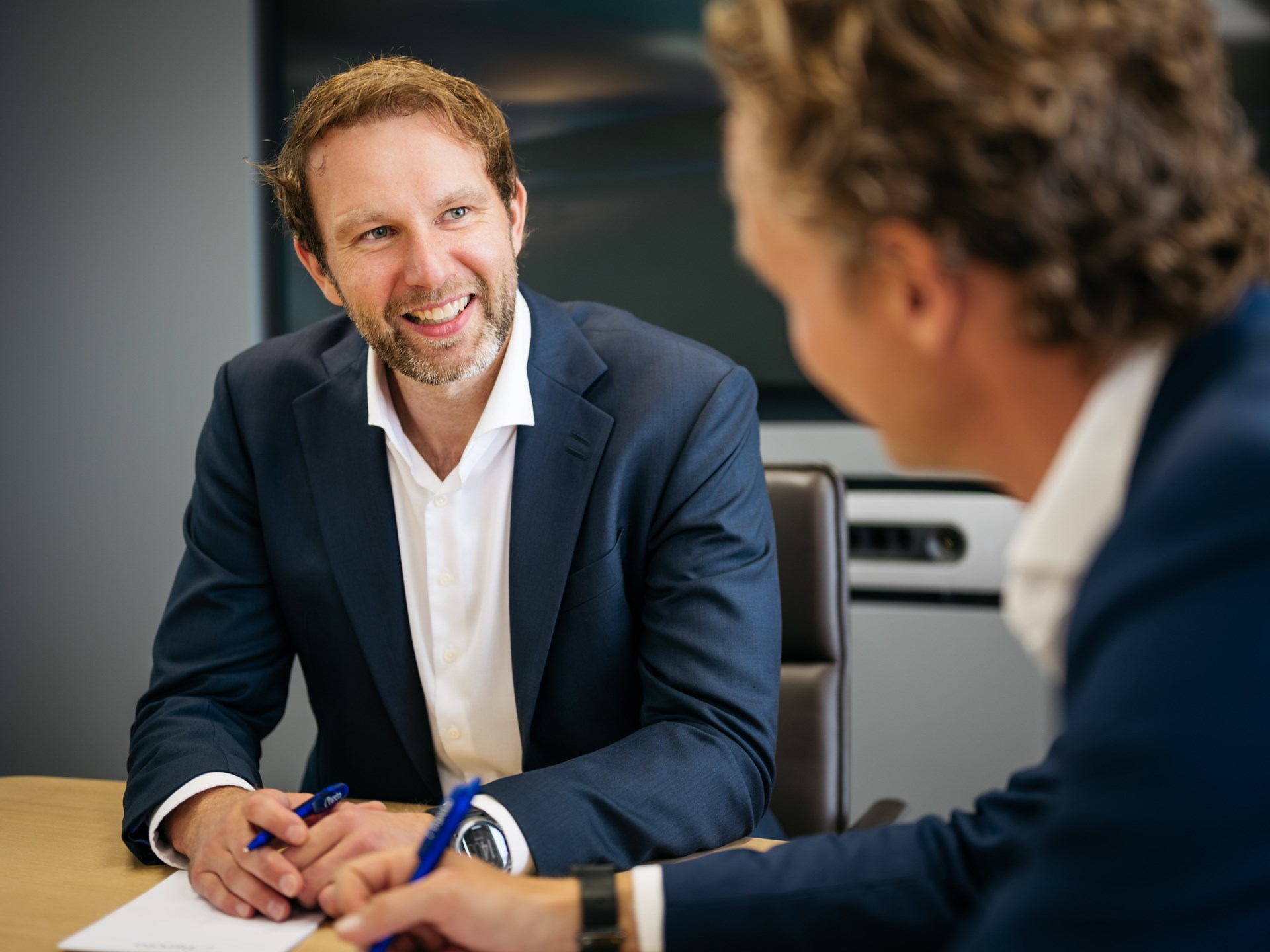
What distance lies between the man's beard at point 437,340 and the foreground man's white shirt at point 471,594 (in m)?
0.04

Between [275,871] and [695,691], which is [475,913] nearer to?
[275,871]

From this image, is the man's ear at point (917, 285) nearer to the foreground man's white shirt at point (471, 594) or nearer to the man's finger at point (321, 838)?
the man's finger at point (321, 838)

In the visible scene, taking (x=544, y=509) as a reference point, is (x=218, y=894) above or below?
below

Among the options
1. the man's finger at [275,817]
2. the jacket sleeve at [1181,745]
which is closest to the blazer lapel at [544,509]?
the man's finger at [275,817]

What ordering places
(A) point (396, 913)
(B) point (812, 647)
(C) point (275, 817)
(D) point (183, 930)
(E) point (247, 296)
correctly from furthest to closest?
(E) point (247, 296) → (B) point (812, 647) → (C) point (275, 817) → (D) point (183, 930) → (A) point (396, 913)

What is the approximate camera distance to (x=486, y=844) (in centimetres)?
106

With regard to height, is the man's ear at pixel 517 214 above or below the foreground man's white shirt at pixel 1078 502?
above

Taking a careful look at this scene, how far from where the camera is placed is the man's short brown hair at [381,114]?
1.47 metres

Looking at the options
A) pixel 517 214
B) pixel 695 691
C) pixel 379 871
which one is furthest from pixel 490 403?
pixel 379 871

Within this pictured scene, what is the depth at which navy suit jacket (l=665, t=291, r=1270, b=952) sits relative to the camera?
496 mm

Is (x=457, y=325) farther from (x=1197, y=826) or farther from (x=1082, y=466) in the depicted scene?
(x=1197, y=826)

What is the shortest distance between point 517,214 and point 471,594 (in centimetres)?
57

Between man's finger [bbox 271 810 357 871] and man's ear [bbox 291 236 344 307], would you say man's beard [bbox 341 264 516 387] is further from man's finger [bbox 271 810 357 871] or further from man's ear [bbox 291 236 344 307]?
man's finger [bbox 271 810 357 871]

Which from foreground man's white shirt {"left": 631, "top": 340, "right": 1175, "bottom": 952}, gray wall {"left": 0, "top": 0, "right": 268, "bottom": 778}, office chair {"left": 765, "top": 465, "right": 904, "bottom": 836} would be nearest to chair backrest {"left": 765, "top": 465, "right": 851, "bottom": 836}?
office chair {"left": 765, "top": 465, "right": 904, "bottom": 836}
